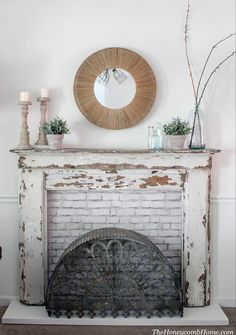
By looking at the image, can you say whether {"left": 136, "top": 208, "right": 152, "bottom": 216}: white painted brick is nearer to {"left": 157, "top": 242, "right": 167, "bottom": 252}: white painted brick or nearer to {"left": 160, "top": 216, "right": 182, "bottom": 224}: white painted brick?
{"left": 160, "top": 216, "right": 182, "bottom": 224}: white painted brick

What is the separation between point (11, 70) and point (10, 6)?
46cm

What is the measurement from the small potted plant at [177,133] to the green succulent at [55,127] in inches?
28.7

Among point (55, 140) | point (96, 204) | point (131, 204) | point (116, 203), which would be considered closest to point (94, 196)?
point (96, 204)

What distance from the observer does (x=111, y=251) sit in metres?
3.41

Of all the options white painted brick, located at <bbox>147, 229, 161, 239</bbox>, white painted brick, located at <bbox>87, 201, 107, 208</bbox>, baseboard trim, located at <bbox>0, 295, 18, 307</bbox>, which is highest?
white painted brick, located at <bbox>87, 201, 107, 208</bbox>

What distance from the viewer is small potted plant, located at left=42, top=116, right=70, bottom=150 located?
11.3 ft

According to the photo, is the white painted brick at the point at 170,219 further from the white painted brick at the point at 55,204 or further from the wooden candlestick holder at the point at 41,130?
the wooden candlestick holder at the point at 41,130

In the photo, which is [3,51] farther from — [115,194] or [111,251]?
[111,251]

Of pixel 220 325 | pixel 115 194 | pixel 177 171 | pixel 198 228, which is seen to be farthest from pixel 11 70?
pixel 220 325

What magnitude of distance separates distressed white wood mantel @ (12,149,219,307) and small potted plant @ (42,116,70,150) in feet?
0.20

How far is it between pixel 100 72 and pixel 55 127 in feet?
1.73

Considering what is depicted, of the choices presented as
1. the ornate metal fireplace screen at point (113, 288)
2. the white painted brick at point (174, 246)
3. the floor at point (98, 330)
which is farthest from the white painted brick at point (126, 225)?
the floor at point (98, 330)

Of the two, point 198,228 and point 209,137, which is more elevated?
point 209,137

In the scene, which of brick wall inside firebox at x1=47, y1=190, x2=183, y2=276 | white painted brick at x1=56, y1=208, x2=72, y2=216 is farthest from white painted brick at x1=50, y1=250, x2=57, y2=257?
white painted brick at x1=56, y1=208, x2=72, y2=216
